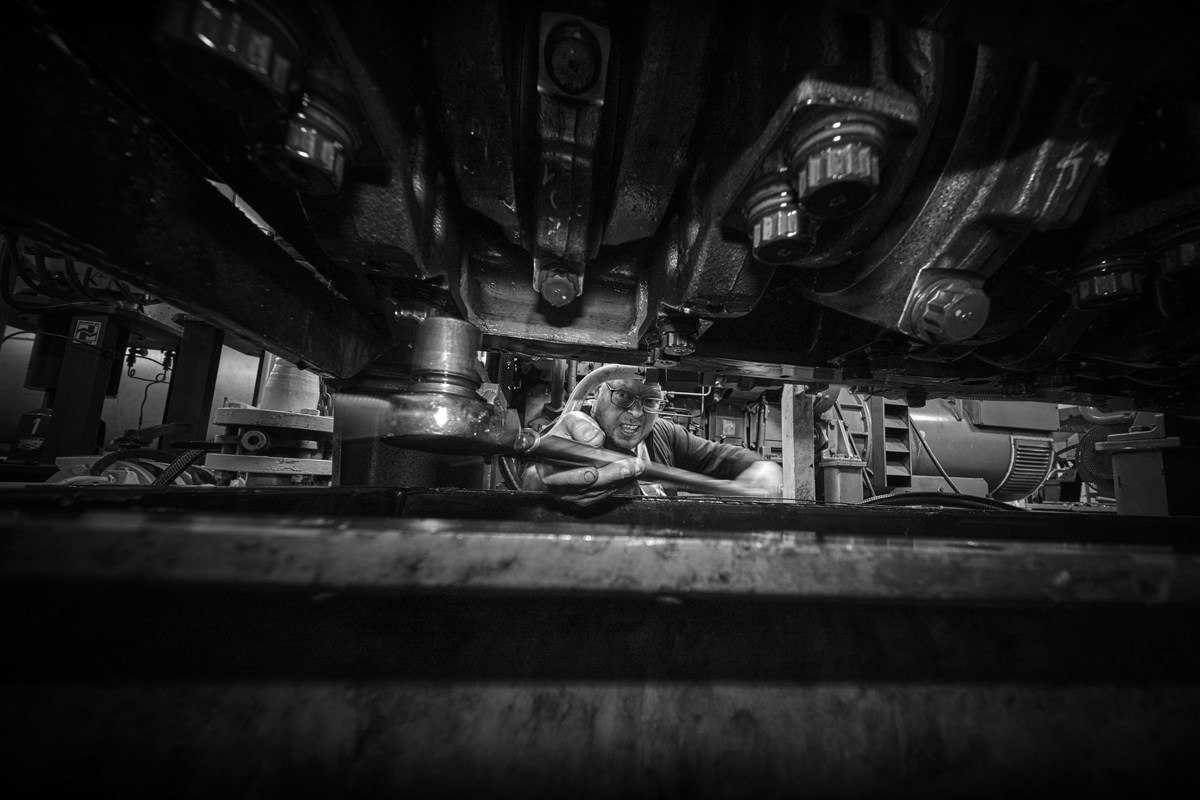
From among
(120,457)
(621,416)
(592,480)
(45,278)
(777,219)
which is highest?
(45,278)

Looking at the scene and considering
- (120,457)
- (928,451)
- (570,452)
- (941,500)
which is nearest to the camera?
(570,452)

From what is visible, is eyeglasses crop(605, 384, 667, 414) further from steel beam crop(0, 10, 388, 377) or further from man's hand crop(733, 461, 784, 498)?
steel beam crop(0, 10, 388, 377)

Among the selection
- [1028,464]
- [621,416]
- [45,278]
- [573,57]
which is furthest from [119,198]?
[1028,464]

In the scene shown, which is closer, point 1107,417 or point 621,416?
point 1107,417

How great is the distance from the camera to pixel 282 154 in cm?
49

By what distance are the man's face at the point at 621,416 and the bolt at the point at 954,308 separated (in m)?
1.98

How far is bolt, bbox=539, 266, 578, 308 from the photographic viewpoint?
85cm

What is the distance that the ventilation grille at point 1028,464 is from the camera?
4.38m

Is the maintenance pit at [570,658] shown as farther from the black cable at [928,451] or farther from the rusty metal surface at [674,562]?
the black cable at [928,451]

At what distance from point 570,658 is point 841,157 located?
71cm

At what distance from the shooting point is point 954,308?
70 centimetres

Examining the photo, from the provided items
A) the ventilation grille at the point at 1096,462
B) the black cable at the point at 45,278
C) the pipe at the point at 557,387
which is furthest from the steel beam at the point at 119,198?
the pipe at the point at 557,387

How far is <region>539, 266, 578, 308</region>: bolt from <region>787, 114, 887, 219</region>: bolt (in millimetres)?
436

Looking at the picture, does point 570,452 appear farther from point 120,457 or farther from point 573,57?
point 120,457
